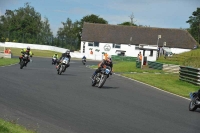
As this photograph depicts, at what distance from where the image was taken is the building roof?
9750cm

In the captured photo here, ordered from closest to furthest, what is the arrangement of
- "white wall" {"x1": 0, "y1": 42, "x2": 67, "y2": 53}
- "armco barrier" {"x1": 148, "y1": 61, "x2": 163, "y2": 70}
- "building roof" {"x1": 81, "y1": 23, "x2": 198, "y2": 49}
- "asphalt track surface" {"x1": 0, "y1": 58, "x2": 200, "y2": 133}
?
1. "asphalt track surface" {"x1": 0, "y1": 58, "x2": 200, "y2": 133}
2. "armco barrier" {"x1": 148, "y1": 61, "x2": 163, "y2": 70}
3. "white wall" {"x1": 0, "y1": 42, "x2": 67, "y2": 53}
4. "building roof" {"x1": 81, "y1": 23, "x2": 198, "y2": 49}

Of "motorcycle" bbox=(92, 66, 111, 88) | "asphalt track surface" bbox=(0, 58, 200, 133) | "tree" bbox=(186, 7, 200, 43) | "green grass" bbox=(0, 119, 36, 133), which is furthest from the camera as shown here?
"tree" bbox=(186, 7, 200, 43)

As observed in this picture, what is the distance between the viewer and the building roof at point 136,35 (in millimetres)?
97500

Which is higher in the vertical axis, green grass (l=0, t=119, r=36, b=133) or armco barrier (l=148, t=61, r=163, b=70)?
green grass (l=0, t=119, r=36, b=133)

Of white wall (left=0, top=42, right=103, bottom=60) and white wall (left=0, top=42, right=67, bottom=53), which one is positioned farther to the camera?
white wall (left=0, top=42, right=67, bottom=53)

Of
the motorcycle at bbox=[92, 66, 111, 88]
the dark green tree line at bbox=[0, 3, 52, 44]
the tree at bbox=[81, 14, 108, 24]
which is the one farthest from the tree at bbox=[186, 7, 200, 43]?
the motorcycle at bbox=[92, 66, 111, 88]

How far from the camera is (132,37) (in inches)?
3917

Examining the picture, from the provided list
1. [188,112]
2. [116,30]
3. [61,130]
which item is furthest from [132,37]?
[61,130]

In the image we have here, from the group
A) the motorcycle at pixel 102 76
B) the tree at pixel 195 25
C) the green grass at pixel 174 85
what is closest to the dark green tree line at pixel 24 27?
the tree at pixel 195 25

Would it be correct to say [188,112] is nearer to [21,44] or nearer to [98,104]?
[98,104]

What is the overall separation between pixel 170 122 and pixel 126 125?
1.85 m

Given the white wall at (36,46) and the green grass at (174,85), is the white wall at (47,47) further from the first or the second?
the green grass at (174,85)

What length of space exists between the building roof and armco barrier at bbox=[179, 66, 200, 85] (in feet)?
217

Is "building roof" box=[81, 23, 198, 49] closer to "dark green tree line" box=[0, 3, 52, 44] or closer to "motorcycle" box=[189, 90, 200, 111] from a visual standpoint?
"dark green tree line" box=[0, 3, 52, 44]
